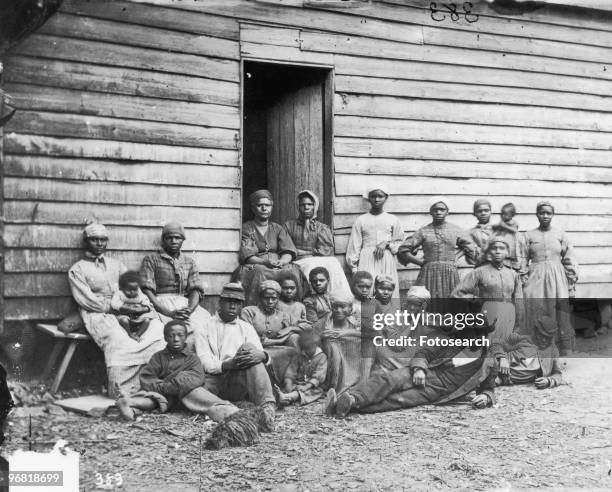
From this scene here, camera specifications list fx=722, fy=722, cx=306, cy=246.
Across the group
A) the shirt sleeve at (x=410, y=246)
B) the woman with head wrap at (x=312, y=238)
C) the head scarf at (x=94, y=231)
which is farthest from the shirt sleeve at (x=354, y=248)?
the head scarf at (x=94, y=231)

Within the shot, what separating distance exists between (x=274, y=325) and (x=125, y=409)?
4.63ft

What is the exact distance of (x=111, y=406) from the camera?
5.13 meters

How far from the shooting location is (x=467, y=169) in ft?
24.0

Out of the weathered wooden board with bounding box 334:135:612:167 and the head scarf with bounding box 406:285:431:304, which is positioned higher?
the weathered wooden board with bounding box 334:135:612:167

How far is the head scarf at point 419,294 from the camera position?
6.51 meters

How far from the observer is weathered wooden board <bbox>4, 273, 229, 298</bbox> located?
548cm

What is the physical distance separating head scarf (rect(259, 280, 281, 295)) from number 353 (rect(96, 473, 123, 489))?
6.53 feet

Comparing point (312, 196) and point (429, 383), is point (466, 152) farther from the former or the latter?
point (429, 383)

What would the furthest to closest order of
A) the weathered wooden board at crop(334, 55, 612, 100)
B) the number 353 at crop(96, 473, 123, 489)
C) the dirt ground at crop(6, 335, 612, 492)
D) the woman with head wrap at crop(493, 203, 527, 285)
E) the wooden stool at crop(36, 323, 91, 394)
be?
the woman with head wrap at crop(493, 203, 527, 285)
the weathered wooden board at crop(334, 55, 612, 100)
the wooden stool at crop(36, 323, 91, 394)
the dirt ground at crop(6, 335, 612, 492)
the number 353 at crop(96, 473, 123, 489)

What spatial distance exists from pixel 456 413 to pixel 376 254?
1670mm

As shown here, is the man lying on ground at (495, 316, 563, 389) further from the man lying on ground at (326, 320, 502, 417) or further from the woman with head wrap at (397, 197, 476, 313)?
the woman with head wrap at (397, 197, 476, 313)

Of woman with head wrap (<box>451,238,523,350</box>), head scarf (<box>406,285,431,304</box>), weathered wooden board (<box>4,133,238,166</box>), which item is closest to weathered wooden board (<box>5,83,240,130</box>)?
weathered wooden board (<box>4,133,238,166</box>)

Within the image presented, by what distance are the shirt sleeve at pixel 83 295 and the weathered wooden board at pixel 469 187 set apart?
2.44 m

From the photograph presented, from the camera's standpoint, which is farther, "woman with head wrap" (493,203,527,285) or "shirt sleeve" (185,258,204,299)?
"woman with head wrap" (493,203,527,285)
